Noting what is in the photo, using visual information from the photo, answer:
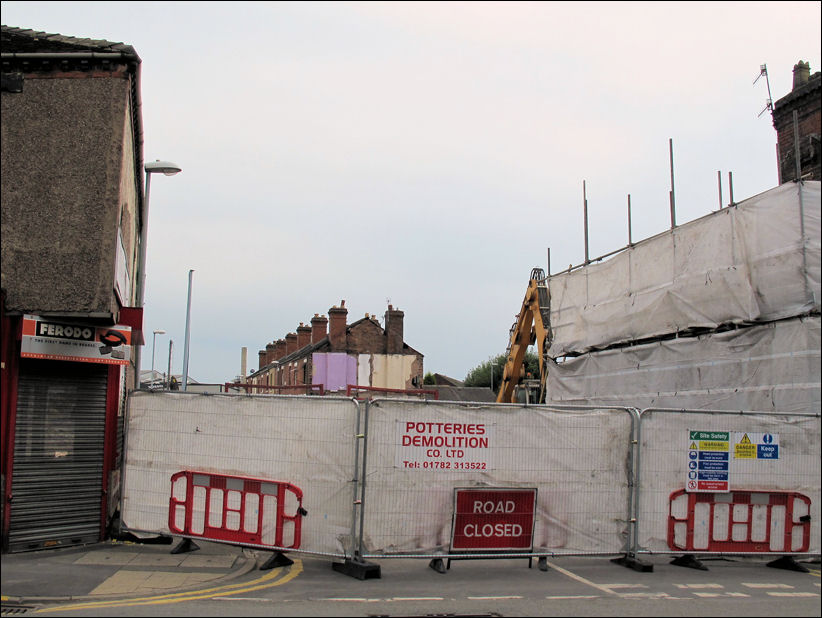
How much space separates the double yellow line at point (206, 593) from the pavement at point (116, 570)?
0.66ft

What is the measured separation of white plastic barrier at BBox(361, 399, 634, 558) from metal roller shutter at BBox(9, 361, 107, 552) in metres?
4.50

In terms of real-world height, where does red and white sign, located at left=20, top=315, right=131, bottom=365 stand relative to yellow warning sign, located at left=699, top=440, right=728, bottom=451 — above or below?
above

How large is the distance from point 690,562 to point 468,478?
126 inches

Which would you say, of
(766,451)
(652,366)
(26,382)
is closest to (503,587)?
(766,451)

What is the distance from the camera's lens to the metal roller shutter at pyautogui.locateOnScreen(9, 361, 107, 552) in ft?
33.6

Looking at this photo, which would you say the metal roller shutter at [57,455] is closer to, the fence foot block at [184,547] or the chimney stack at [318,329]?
the fence foot block at [184,547]

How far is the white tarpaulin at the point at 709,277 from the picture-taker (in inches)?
483

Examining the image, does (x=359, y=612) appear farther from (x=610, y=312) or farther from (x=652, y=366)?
(x=610, y=312)

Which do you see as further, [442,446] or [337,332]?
[337,332]

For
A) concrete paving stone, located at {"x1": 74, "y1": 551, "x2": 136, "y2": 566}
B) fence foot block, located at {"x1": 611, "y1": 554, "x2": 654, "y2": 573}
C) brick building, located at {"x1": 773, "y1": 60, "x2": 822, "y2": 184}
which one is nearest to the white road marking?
fence foot block, located at {"x1": 611, "y1": 554, "x2": 654, "y2": 573}

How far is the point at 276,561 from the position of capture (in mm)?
9508

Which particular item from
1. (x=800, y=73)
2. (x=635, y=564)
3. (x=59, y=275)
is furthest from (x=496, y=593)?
(x=800, y=73)

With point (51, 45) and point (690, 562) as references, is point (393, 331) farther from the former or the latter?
point (690, 562)

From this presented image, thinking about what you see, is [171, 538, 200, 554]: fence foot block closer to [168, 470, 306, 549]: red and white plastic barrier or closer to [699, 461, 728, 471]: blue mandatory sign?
[168, 470, 306, 549]: red and white plastic barrier
